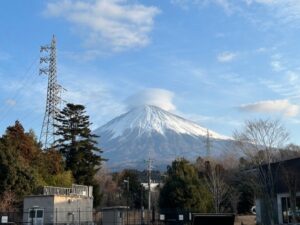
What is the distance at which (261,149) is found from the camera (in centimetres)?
4606

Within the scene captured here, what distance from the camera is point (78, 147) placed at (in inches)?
2736

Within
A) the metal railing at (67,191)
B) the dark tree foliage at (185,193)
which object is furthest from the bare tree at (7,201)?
the dark tree foliage at (185,193)

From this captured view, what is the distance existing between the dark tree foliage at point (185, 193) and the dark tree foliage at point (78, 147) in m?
14.0

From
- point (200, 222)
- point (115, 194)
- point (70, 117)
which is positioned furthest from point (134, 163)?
point (200, 222)

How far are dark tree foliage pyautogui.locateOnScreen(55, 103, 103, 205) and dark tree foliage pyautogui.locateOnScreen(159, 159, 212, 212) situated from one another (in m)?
14.0

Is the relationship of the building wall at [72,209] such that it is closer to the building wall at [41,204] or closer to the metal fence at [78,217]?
the metal fence at [78,217]

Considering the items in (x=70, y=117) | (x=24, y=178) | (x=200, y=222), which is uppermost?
(x=70, y=117)

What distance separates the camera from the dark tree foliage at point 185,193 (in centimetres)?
5456

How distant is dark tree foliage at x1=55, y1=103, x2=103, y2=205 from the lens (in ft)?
224

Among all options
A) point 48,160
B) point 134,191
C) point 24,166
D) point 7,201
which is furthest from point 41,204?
point 134,191

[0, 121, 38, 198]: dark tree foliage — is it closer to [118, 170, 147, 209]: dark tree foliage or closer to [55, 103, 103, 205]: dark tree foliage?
[55, 103, 103, 205]: dark tree foliage

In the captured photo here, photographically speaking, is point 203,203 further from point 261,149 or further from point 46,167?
point 46,167

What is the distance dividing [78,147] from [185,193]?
19697mm

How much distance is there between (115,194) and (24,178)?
44215mm
